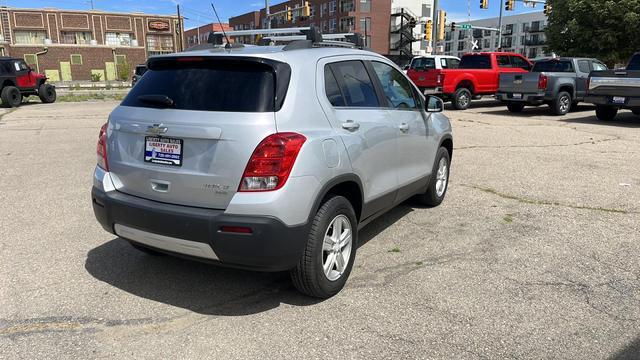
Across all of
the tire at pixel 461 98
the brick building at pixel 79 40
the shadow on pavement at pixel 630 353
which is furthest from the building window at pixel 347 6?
the shadow on pavement at pixel 630 353

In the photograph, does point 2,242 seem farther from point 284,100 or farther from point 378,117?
point 378,117

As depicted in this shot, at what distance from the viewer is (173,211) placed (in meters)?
3.16

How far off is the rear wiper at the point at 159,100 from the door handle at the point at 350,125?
3.99ft

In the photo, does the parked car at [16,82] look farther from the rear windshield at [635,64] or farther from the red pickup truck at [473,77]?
the rear windshield at [635,64]

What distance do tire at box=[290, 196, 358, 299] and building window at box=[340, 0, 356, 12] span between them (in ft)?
247

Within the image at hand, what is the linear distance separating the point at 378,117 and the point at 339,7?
77.3 metres

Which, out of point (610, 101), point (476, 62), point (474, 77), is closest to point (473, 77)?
point (474, 77)

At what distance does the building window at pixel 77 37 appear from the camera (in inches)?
2687

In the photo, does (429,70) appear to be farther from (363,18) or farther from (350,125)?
(363,18)

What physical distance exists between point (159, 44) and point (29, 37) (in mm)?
16954

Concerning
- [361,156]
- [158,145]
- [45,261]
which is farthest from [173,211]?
[45,261]

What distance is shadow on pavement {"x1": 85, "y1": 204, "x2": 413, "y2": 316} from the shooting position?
3.53 m

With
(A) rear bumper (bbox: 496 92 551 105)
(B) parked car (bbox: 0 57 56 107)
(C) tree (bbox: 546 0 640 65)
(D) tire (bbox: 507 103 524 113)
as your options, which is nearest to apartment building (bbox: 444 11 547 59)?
(C) tree (bbox: 546 0 640 65)

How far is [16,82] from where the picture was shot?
2144cm
